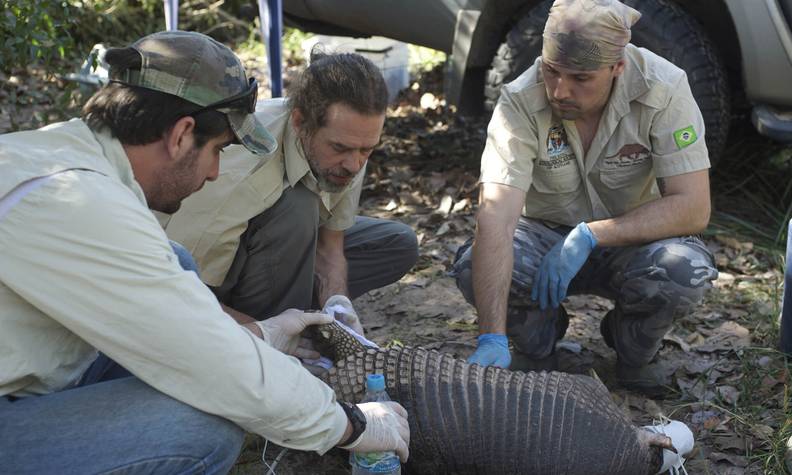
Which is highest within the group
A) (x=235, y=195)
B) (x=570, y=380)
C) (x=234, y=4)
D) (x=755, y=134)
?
(x=235, y=195)

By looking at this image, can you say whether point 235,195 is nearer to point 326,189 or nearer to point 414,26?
point 326,189

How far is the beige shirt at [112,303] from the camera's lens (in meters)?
2.00

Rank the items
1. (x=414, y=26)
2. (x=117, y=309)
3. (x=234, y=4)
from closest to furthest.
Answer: (x=117, y=309) < (x=414, y=26) < (x=234, y=4)

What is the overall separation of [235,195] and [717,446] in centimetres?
189

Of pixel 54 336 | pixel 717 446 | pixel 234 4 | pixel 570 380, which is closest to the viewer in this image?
pixel 54 336

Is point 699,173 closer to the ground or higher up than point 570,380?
higher up

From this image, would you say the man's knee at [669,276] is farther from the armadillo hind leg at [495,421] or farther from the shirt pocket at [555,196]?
the armadillo hind leg at [495,421]

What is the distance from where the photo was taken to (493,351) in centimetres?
333

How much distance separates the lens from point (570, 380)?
2.96 meters

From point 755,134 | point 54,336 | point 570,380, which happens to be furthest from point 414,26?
point 54,336

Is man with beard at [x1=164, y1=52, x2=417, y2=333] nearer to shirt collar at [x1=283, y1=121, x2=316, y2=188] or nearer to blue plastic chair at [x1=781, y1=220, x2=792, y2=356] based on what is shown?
shirt collar at [x1=283, y1=121, x2=316, y2=188]

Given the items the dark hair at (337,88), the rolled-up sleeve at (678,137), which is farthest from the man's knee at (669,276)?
→ the dark hair at (337,88)

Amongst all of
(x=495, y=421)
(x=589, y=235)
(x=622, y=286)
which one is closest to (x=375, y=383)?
(x=495, y=421)

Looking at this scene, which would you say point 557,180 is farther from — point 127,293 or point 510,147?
point 127,293
